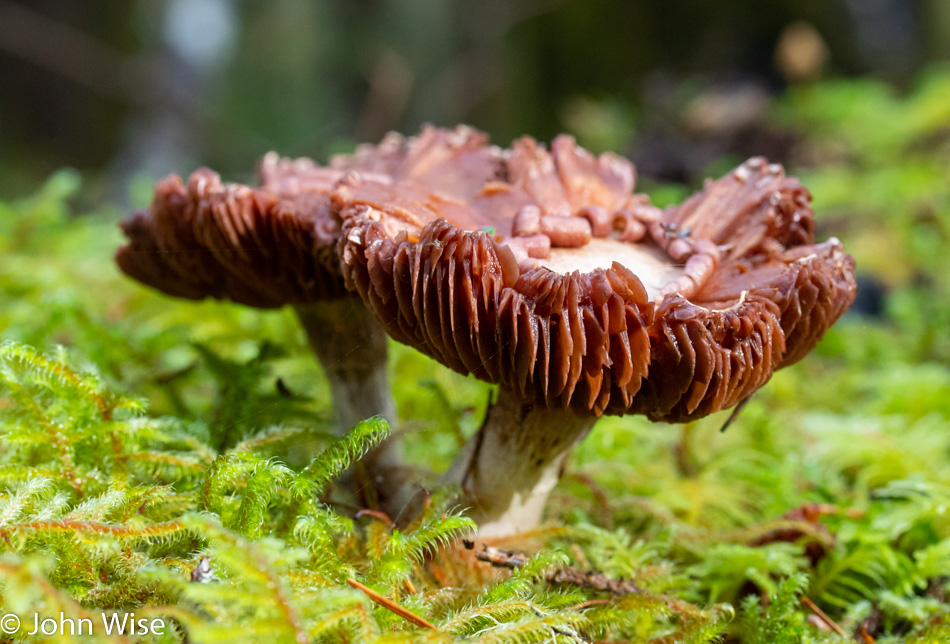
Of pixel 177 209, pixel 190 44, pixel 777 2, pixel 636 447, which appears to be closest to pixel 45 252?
pixel 177 209

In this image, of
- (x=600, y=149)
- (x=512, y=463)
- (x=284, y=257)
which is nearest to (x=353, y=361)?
(x=284, y=257)

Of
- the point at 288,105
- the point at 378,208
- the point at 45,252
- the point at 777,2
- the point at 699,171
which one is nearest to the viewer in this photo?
the point at 378,208

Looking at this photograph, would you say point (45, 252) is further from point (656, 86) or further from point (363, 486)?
point (656, 86)

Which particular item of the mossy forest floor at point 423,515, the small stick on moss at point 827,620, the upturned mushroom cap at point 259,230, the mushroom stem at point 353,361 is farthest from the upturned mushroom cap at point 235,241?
the small stick on moss at point 827,620

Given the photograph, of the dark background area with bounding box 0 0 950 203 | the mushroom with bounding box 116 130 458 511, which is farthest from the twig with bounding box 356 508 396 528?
the dark background area with bounding box 0 0 950 203

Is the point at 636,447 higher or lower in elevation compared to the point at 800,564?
higher

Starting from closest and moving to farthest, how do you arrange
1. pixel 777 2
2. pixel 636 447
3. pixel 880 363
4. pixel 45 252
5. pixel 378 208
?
pixel 378 208
pixel 636 447
pixel 880 363
pixel 45 252
pixel 777 2

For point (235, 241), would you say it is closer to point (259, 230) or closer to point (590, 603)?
point (259, 230)
